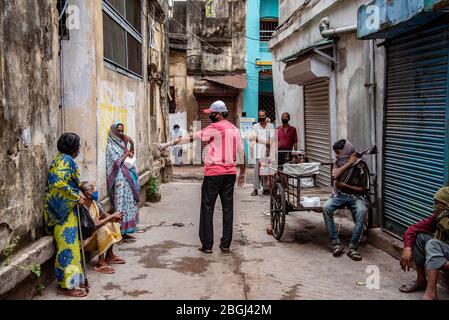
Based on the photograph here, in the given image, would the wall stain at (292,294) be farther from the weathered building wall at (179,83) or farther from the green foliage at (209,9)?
the green foliage at (209,9)

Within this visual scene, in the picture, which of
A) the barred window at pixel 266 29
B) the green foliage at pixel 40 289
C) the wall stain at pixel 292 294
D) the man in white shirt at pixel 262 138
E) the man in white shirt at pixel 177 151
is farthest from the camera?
the barred window at pixel 266 29

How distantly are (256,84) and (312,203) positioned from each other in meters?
15.1

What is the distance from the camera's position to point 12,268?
402 cm

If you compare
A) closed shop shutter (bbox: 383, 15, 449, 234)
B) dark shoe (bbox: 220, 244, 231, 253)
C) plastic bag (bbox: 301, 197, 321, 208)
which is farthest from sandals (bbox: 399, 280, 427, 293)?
dark shoe (bbox: 220, 244, 231, 253)

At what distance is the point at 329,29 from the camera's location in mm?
9242

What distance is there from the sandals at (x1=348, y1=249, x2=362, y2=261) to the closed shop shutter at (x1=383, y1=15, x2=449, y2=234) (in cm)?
69

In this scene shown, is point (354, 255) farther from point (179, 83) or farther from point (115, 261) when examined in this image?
point (179, 83)

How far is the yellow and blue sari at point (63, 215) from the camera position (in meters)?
4.84

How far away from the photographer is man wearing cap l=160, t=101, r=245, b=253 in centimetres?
650

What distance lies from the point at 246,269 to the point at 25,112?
9.64 ft

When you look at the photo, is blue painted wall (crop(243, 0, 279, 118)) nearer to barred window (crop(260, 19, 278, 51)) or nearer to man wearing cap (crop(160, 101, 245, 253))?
barred window (crop(260, 19, 278, 51))

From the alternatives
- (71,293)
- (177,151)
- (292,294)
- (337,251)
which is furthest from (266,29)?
(71,293)

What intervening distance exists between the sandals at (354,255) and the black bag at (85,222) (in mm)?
3060

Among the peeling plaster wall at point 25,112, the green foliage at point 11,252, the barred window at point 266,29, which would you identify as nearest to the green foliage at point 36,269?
the green foliage at point 11,252
